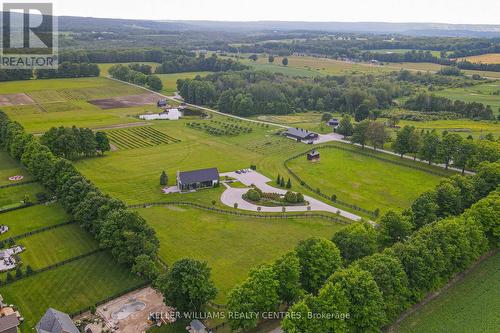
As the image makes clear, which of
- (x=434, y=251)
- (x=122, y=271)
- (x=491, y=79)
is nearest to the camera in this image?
(x=434, y=251)

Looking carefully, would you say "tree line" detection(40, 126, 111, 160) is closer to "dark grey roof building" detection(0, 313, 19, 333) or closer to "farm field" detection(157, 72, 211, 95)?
"dark grey roof building" detection(0, 313, 19, 333)

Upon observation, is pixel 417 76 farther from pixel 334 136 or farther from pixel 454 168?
Result: pixel 454 168

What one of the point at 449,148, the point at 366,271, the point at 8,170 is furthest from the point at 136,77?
the point at 366,271

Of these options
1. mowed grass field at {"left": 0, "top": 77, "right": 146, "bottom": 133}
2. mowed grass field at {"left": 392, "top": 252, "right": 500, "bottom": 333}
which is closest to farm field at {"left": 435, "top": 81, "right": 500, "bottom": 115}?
mowed grass field at {"left": 392, "top": 252, "right": 500, "bottom": 333}

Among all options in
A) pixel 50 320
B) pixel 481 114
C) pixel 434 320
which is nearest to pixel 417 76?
pixel 481 114

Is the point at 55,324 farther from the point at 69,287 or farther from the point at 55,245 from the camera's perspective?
the point at 55,245

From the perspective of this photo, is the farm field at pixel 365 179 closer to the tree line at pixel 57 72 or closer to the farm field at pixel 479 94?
the farm field at pixel 479 94
